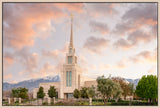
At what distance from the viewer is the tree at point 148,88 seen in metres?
41.1

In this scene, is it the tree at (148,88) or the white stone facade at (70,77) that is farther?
the white stone facade at (70,77)

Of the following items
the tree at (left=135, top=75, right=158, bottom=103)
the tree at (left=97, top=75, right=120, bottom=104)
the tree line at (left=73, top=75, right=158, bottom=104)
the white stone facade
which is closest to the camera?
A: the tree at (left=97, top=75, right=120, bottom=104)

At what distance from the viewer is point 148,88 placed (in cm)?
4222

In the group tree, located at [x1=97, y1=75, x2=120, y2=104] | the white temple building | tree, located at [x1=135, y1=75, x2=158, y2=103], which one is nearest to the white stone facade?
the white temple building

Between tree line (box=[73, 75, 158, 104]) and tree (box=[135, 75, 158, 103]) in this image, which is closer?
tree line (box=[73, 75, 158, 104])

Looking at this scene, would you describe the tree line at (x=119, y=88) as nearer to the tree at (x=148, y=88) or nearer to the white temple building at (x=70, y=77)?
the tree at (x=148, y=88)

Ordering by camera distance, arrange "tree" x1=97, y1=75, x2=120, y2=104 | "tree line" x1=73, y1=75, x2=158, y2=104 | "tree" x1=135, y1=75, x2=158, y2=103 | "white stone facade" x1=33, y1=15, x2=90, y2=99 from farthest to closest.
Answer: "white stone facade" x1=33, y1=15, x2=90, y2=99
"tree" x1=135, y1=75, x2=158, y2=103
"tree line" x1=73, y1=75, x2=158, y2=104
"tree" x1=97, y1=75, x2=120, y2=104

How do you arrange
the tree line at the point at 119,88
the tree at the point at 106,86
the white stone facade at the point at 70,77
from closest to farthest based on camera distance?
the tree at the point at 106,86 → the tree line at the point at 119,88 → the white stone facade at the point at 70,77

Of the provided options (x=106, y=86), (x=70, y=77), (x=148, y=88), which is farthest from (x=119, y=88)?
(x=70, y=77)

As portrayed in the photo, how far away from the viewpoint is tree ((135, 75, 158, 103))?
41125 mm

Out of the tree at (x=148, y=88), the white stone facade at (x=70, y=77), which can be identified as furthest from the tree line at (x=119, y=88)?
the white stone facade at (x=70, y=77)

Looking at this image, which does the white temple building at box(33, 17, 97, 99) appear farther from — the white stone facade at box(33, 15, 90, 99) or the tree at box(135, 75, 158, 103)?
the tree at box(135, 75, 158, 103)

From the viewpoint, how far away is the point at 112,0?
32.8 meters

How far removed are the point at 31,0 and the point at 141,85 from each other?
82.2 feet
